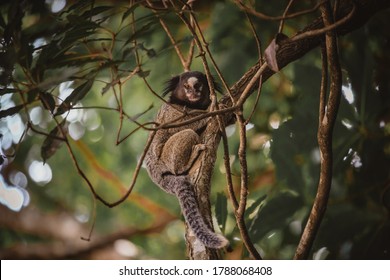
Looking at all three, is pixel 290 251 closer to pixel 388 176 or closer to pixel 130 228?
pixel 388 176

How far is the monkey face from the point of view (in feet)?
6.45

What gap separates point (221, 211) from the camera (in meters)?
1.81

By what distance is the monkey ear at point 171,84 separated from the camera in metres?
2.07

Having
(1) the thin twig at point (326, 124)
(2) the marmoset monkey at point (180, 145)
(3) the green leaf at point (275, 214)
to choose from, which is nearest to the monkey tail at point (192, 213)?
(2) the marmoset monkey at point (180, 145)

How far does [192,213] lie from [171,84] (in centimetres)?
72

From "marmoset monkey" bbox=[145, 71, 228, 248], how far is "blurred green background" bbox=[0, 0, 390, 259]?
0.18 metres

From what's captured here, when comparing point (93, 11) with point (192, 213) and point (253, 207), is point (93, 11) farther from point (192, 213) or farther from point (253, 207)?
point (253, 207)

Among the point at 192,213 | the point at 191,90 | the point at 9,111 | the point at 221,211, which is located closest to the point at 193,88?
the point at 191,90

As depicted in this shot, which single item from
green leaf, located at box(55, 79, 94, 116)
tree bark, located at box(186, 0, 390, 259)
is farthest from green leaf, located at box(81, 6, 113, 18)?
tree bark, located at box(186, 0, 390, 259)

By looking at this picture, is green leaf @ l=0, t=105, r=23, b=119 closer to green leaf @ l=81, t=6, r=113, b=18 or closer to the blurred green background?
the blurred green background

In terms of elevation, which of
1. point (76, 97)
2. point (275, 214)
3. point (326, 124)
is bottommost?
point (275, 214)

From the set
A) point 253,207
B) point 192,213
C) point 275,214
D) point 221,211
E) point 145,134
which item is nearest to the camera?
point 192,213

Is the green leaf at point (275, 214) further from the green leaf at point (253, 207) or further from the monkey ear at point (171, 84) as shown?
the monkey ear at point (171, 84)
